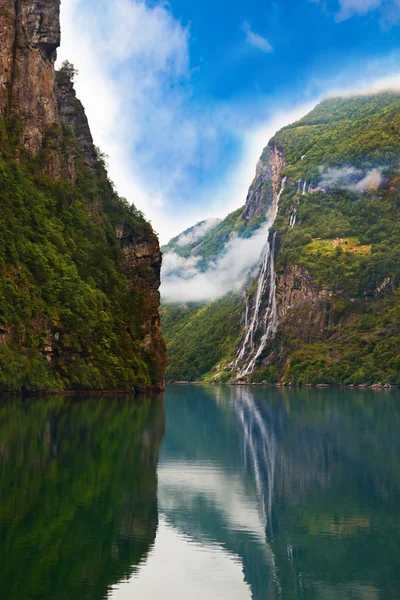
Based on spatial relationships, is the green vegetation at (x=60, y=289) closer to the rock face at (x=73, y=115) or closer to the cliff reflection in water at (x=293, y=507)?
the rock face at (x=73, y=115)

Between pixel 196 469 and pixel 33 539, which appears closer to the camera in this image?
pixel 33 539

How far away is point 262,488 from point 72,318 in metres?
69.6

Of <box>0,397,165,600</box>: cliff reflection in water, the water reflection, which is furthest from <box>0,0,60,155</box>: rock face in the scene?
the water reflection

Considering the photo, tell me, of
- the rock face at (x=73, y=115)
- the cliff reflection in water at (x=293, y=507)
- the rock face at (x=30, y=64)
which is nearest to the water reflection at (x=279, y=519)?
the cliff reflection in water at (x=293, y=507)

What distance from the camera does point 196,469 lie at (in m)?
37.4

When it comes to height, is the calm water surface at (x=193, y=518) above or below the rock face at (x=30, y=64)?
below

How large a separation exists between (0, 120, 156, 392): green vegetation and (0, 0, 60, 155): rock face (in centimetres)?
279

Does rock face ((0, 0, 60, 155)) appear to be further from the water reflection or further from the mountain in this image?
the water reflection

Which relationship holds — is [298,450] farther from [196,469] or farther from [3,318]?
[3,318]

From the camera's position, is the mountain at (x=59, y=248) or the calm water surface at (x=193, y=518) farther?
the mountain at (x=59, y=248)

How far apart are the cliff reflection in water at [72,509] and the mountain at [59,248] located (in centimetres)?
4127

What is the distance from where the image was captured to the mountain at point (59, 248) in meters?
92.1

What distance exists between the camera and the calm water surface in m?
18.7

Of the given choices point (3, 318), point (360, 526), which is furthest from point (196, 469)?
point (3, 318)
